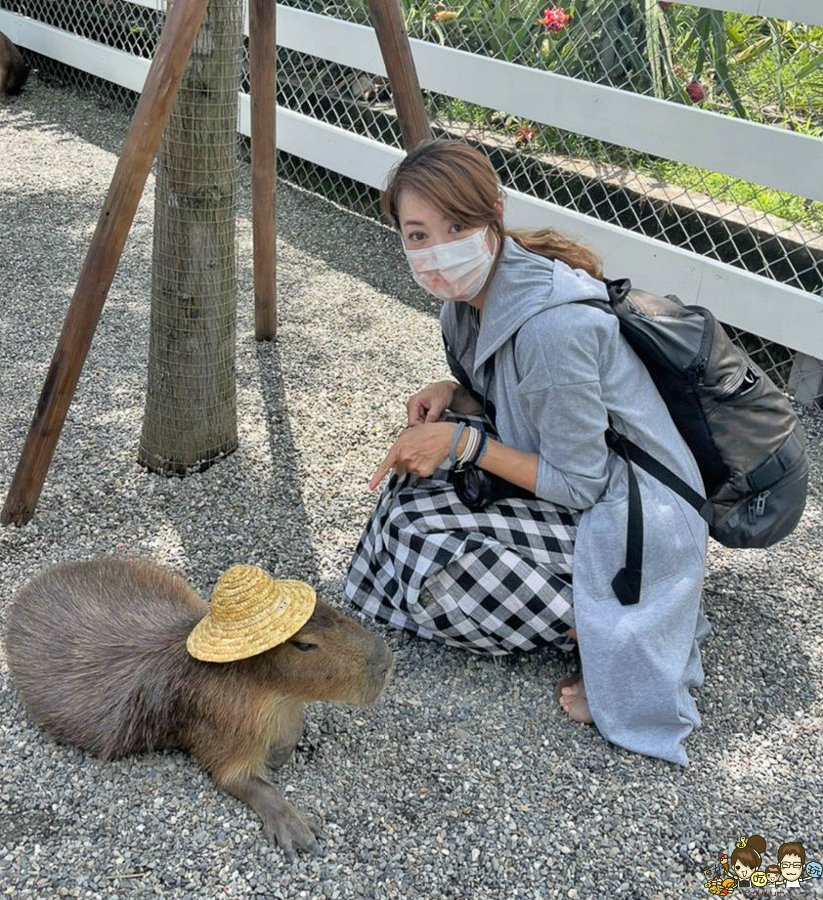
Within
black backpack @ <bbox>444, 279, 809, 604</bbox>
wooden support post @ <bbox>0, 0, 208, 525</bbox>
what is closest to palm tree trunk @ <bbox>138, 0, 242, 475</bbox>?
wooden support post @ <bbox>0, 0, 208, 525</bbox>

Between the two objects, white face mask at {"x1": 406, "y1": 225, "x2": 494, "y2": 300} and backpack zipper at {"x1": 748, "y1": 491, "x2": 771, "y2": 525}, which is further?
backpack zipper at {"x1": 748, "y1": 491, "x2": 771, "y2": 525}

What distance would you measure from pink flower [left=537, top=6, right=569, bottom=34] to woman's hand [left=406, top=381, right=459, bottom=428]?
286 centimetres

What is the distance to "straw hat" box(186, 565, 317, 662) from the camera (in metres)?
2.11

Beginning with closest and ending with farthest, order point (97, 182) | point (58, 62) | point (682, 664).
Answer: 1. point (682, 664)
2. point (97, 182)
3. point (58, 62)

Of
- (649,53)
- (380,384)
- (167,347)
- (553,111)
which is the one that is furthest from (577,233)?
(167,347)

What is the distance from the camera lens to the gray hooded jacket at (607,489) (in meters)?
2.47

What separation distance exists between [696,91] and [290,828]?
3835 mm

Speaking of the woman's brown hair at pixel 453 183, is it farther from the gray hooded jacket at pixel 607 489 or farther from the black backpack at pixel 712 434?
the black backpack at pixel 712 434

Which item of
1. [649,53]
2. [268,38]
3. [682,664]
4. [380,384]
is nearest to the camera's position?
[682,664]

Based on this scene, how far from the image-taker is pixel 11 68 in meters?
7.91

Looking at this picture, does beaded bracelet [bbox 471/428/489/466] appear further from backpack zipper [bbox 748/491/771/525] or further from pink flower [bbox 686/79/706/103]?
pink flower [bbox 686/79/706/103]

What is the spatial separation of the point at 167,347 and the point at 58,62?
19.4ft

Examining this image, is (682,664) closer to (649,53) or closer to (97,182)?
(649,53)

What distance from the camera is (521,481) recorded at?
256cm
